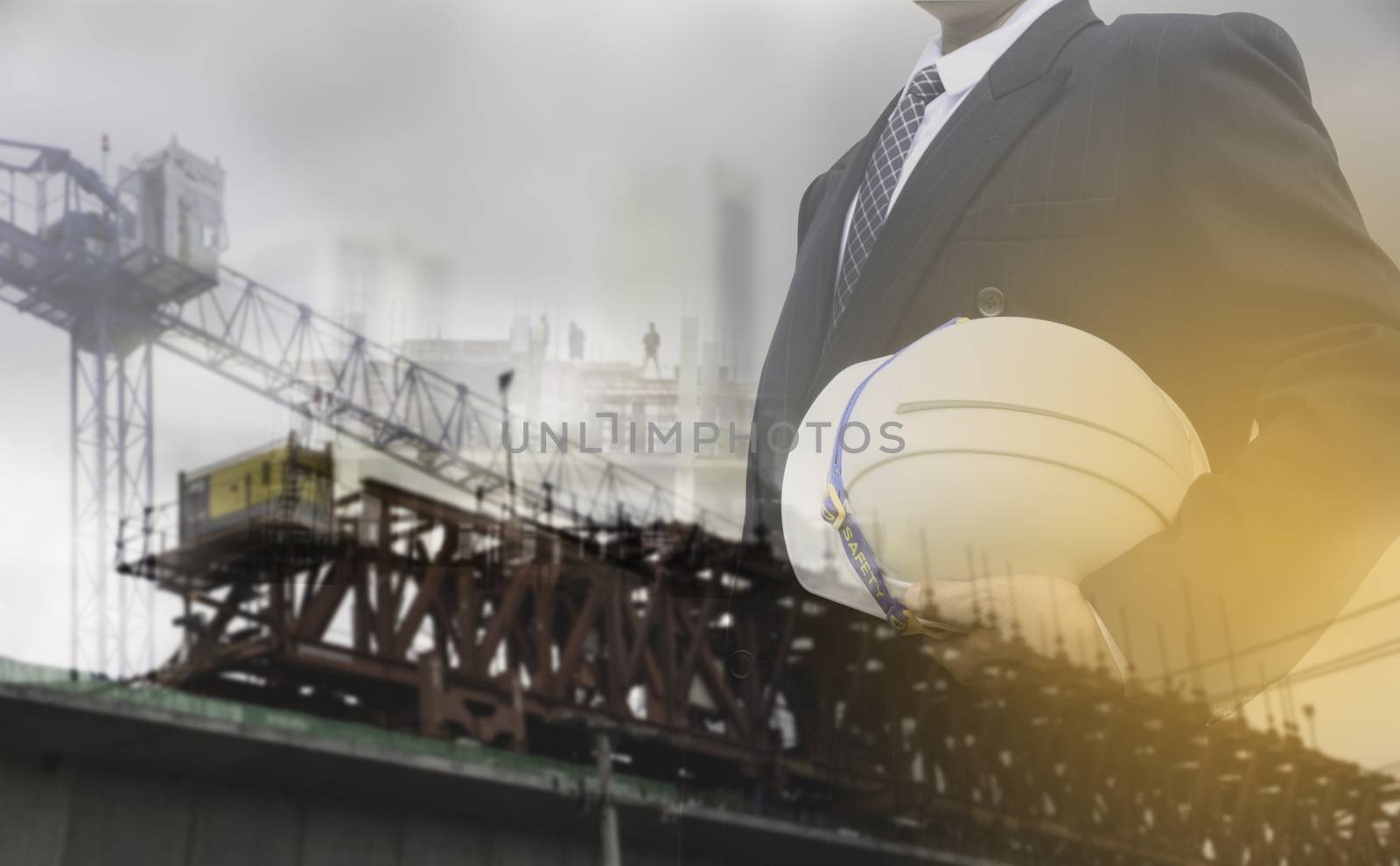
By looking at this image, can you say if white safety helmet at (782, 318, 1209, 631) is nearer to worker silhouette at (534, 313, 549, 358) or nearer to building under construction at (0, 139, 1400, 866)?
building under construction at (0, 139, 1400, 866)

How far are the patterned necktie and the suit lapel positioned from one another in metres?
0.03

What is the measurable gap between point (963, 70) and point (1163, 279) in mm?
317

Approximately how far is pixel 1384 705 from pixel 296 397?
1.38m

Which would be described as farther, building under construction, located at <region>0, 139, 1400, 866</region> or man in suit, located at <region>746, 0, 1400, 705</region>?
building under construction, located at <region>0, 139, 1400, 866</region>

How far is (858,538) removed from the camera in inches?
37.4

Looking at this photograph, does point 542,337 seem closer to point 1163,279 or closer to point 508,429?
point 508,429

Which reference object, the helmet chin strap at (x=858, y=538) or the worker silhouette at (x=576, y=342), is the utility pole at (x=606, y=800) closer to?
the worker silhouette at (x=576, y=342)

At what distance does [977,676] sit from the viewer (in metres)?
1.02

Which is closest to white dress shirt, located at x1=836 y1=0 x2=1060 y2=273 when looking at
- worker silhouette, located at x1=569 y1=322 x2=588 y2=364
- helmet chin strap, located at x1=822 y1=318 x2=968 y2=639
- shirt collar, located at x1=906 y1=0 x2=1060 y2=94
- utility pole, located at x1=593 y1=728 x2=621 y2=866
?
shirt collar, located at x1=906 y1=0 x2=1060 y2=94

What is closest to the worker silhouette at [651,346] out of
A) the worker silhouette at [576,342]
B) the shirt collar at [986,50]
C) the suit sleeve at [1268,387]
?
the worker silhouette at [576,342]

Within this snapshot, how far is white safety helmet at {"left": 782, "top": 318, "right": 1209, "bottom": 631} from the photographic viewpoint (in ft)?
2.89

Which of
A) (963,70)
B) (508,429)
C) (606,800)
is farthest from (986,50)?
(606,800)

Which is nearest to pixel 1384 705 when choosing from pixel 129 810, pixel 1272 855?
pixel 1272 855

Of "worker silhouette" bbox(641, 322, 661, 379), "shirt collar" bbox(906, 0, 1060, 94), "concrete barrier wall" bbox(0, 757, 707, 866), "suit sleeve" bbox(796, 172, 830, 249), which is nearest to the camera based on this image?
"shirt collar" bbox(906, 0, 1060, 94)
